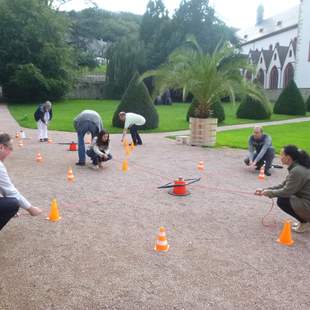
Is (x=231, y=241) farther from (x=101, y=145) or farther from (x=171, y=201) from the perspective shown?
(x=101, y=145)

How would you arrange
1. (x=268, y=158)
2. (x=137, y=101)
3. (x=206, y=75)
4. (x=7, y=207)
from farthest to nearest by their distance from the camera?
(x=137, y=101)
(x=206, y=75)
(x=268, y=158)
(x=7, y=207)

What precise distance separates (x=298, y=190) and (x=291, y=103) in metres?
24.6

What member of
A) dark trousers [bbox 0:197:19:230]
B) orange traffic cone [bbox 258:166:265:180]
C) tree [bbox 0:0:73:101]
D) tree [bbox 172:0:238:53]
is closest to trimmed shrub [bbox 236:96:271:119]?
orange traffic cone [bbox 258:166:265:180]

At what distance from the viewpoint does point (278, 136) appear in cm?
1714

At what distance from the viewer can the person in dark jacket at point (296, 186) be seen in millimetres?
5277

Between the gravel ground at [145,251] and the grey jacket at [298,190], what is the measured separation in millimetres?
469

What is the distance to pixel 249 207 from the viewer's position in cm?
679

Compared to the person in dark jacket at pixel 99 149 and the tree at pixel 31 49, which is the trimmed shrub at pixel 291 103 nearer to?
the tree at pixel 31 49

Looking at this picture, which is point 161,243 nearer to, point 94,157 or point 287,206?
point 287,206

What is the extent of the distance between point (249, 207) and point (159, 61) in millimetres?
41892

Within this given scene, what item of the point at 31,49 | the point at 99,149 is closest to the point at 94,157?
the point at 99,149

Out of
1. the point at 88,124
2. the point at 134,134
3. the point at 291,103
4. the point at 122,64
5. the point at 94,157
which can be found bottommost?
the point at 94,157

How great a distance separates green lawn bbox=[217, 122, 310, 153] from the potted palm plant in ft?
3.59

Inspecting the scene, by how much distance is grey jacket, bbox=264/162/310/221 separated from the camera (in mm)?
5266
